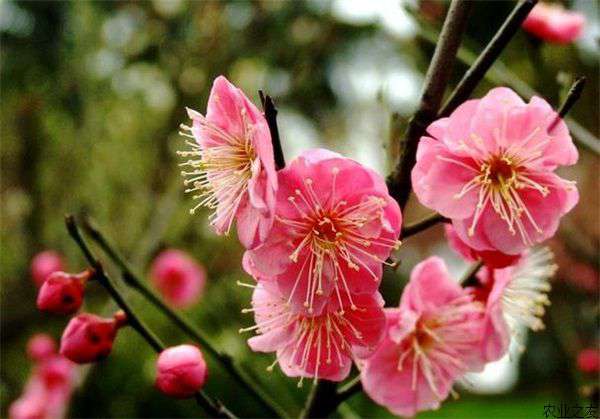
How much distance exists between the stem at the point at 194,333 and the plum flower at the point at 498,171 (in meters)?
0.35

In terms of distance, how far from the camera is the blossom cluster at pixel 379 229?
0.73 metres

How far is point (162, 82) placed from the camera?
3369 millimetres

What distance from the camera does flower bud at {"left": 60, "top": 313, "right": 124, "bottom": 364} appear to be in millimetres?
917

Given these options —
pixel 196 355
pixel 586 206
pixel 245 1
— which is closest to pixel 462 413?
pixel 586 206

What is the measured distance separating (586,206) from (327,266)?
327cm

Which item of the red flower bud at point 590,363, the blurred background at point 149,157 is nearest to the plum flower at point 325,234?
the red flower bud at point 590,363

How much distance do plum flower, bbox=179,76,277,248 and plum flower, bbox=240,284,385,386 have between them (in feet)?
0.28

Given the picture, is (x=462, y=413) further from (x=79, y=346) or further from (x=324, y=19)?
(x=79, y=346)

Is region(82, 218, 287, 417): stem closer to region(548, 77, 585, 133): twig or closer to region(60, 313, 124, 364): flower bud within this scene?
region(60, 313, 124, 364): flower bud

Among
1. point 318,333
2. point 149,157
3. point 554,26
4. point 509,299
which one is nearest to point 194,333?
point 318,333

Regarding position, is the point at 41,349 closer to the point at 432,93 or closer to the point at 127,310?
the point at 127,310

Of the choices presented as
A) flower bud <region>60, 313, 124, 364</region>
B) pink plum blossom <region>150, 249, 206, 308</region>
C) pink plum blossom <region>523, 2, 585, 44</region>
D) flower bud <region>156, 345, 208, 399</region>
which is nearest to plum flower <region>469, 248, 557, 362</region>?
flower bud <region>156, 345, 208, 399</region>

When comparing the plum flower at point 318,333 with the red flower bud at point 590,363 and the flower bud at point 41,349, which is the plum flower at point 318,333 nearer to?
the red flower bud at point 590,363

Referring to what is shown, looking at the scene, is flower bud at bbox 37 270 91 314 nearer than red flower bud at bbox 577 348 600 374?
Yes
